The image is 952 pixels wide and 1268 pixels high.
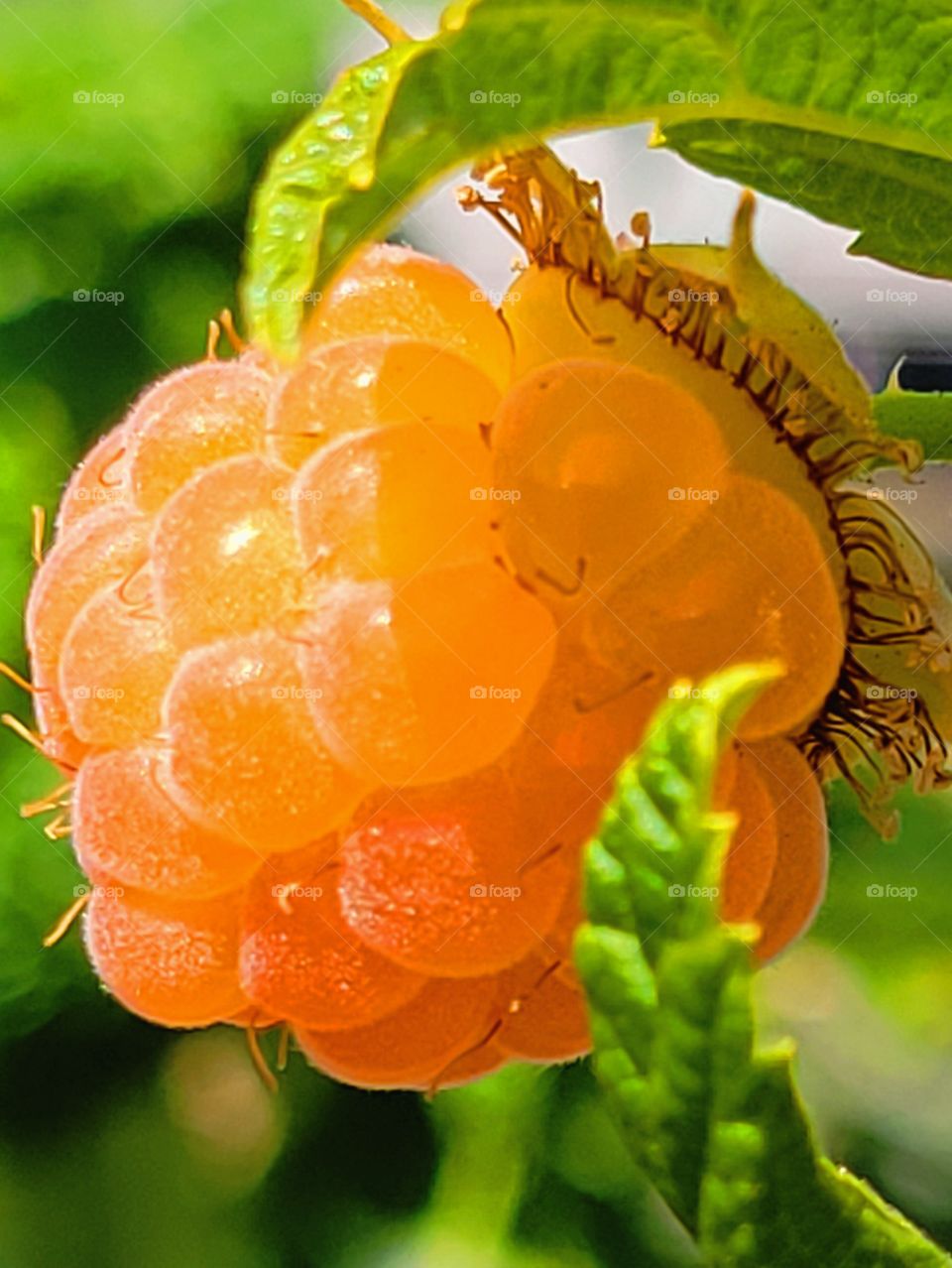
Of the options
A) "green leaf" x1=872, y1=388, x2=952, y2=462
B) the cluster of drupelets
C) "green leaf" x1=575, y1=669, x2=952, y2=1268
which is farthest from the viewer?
"green leaf" x1=872, y1=388, x2=952, y2=462

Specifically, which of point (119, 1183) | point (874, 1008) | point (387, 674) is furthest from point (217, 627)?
point (119, 1183)

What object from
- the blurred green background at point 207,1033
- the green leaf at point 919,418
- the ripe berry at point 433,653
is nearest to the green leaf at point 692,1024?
the ripe berry at point 433,653

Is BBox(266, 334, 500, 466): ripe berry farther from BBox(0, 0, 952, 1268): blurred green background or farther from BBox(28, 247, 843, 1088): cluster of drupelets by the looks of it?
BBox(0, 0, 952, 1268): blurred green background

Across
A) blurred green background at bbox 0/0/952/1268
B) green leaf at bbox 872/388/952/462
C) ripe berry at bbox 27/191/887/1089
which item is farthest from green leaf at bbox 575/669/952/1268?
blurred green background at bbox 0/0/952/1268

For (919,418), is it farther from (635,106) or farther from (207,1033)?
(207,1033)

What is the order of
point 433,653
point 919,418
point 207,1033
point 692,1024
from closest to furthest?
point 692,1024
point 433,653
point 919,418
point 207,1033

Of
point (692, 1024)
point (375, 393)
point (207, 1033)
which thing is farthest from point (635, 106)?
point (207, 1033)

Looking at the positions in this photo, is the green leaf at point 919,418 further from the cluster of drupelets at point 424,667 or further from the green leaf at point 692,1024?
the green leaf at point 692,1024
